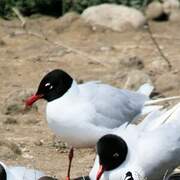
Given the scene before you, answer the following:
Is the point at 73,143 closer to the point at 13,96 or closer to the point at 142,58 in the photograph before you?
the point at 13,96

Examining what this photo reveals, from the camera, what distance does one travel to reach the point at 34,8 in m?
16.7

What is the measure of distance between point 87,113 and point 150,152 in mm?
1334

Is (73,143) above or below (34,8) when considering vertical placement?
above

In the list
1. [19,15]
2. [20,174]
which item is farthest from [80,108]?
[19,15]

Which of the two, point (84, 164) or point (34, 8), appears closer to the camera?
point (84, 164)

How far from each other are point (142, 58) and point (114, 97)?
4.36 metres

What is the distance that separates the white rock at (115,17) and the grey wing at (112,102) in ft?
19.1

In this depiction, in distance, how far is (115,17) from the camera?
52.5 ft

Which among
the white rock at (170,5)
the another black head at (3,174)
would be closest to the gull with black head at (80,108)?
the another black head at (3,174)

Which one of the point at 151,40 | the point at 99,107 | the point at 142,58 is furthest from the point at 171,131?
the point at 151,40

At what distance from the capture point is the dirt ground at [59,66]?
10.1 meters

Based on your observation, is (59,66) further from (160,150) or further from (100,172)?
(100,172)

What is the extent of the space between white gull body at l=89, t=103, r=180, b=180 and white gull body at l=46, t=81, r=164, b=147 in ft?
2.49

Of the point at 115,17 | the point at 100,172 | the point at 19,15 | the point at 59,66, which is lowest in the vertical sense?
the point at 19,15
